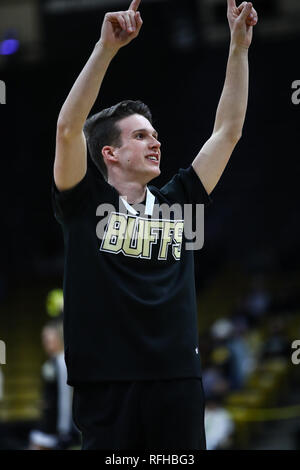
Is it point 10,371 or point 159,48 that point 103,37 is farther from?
point 10,371

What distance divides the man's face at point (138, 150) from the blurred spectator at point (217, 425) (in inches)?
257

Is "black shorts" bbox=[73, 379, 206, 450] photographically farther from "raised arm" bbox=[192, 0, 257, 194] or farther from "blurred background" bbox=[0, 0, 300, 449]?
"blurred background" bbox=[0, 0, 300, 449]

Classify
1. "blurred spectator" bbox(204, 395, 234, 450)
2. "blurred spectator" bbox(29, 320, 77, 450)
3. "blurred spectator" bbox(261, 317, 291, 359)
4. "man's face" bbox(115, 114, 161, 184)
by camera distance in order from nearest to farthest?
"man's face" bbox(115, 114, 161, 184), "blurred spectator" bbox(29, 320, 77, 450), "blurred spectator" bbox(204, 395, 234, 450), "blurred spectator" bbox(261, 317, 291, 359)

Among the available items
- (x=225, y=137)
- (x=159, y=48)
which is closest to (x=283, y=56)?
(x=159, y=48)

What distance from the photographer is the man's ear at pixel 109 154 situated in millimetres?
2854

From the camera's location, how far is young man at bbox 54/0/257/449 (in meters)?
2.49

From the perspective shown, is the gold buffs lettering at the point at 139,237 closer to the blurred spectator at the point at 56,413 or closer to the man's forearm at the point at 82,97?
the man's forearm at the point at 82,97

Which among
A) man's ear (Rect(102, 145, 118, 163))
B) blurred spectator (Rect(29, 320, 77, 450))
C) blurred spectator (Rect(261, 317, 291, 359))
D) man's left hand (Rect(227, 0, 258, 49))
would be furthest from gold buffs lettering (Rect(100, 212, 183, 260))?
blurred spectator (Rect(261, 317, 291, 359))

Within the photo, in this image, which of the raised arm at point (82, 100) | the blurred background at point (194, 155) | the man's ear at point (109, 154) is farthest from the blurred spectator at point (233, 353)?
the raised arm at point (82, 100)

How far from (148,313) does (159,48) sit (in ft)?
35.7

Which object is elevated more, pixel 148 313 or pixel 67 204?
pixel 67 204

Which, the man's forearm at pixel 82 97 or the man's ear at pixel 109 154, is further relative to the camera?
the man's ear at pixel 109 154

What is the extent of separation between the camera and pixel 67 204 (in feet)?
8.60

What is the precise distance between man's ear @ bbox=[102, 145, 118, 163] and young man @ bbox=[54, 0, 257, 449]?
100 mm
